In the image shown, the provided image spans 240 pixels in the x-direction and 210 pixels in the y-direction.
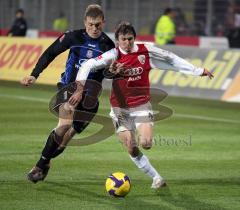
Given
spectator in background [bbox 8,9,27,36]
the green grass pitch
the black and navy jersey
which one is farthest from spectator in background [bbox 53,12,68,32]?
the black and navy jersey

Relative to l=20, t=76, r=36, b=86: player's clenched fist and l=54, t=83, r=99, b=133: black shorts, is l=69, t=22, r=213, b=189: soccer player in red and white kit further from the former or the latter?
l=20, t=76, r=36, b=86: player's clenched fist

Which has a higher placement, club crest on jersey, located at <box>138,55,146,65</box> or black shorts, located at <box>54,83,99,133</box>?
club crest on jersey, located at <box>138,55,146,65</box>

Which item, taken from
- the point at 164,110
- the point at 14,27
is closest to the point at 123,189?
the point at 164,110

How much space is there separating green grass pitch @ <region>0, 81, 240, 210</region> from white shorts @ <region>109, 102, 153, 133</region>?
2.61ft

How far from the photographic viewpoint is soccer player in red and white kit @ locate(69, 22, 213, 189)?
10844mm

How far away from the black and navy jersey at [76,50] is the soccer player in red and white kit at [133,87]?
22.1 inches

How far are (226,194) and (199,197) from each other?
0.44m

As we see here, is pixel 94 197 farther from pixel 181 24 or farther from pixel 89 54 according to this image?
pixel 181 24

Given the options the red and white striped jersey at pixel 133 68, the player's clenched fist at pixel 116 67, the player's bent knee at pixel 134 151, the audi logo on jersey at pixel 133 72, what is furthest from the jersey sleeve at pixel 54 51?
the player's bent knee at pixel 134 151

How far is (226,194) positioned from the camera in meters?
10.7

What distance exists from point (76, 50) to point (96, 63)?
801mm

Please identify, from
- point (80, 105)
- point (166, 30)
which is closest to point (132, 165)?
point (80, 105)

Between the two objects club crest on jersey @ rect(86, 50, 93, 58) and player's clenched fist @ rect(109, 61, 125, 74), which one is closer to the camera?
player's clenched fist @ rect(109, 61, 125, 74)

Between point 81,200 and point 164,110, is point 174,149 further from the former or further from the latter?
point 81,200
